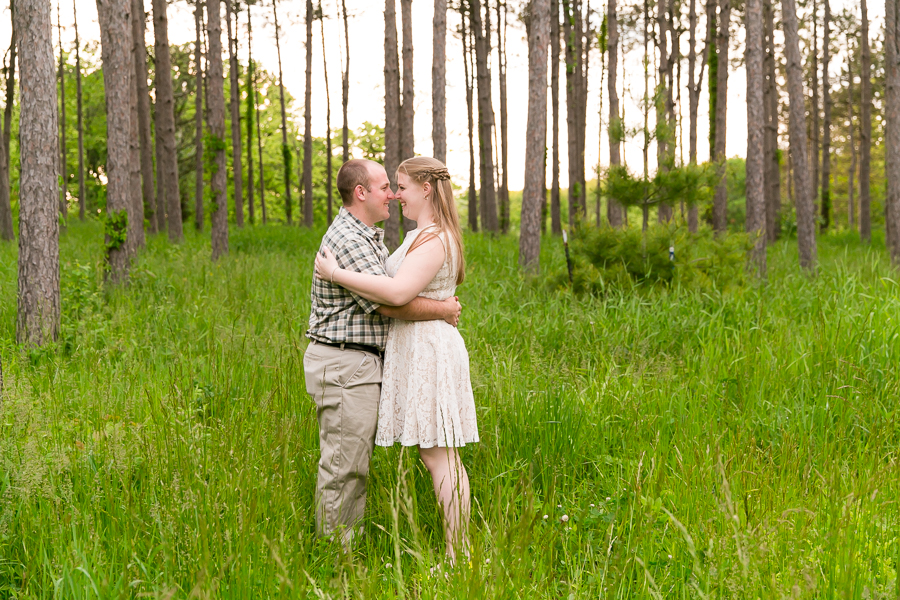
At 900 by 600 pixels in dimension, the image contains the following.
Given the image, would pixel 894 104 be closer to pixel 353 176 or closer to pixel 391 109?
pixel 391 109

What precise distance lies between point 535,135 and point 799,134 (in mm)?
→ 5710

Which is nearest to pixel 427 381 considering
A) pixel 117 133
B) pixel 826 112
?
pixel 117 133

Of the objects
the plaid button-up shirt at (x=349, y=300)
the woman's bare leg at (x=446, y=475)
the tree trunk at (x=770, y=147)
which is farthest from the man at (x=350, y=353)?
the tree trunk at (x=770, y=147)

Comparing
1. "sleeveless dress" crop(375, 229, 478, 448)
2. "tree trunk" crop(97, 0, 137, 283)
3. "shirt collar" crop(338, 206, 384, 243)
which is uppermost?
"tree trunk" crop(97, 0, 137, 283)

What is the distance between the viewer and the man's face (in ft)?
9.91

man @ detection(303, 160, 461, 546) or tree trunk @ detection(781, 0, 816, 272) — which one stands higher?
tree trunk @ detection(781, 0, 816, 272)

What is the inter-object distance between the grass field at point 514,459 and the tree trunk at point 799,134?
5109 mm

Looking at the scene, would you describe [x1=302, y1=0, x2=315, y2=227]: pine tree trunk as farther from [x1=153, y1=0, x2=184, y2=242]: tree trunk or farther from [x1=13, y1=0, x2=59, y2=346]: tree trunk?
[x1=13, y1=0, x2=59, y2=346]: tree trunk

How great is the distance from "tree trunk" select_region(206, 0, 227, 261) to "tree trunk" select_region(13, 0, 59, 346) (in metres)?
6.07

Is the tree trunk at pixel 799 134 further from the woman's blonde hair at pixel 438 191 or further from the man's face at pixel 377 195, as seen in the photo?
the man's face at pixel 377 195

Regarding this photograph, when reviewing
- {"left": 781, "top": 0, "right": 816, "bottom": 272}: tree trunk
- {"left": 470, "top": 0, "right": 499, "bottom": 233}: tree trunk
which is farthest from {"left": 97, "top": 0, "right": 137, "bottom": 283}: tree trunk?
{"left": 470, "top": 0, "right": 499, "bottom": 233}: tree trunk

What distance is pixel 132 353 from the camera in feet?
17.3

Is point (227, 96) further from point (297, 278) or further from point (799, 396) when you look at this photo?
point (799, 396)

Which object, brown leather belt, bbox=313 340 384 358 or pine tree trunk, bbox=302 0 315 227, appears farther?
pine tree trunk, bbox=302 0 315 227
